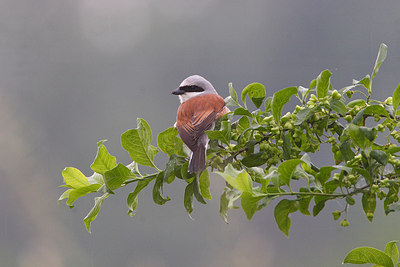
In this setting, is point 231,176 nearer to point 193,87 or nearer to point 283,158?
point 283,158

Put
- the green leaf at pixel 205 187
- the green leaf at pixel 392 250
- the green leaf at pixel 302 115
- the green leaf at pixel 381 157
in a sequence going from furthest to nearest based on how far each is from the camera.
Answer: the green leaf at pixel 205 187
the green leaf at pixel 392 250
the green leaf at pixel 302 115
the green leaf at pixel 381 157

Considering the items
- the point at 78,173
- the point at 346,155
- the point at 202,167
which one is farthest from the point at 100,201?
the point at 346,155

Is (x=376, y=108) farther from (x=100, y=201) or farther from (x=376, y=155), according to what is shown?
(x=100, y=201)

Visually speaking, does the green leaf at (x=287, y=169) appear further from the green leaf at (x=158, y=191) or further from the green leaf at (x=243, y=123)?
the green leaf at (x=158, y=191)

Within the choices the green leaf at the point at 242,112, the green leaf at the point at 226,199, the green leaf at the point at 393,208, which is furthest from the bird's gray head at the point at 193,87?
the green leaf at the point at 393,208

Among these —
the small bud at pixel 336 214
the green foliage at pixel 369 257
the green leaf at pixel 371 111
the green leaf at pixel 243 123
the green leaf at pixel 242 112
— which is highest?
the green leaf at pixel 242 112

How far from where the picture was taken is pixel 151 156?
53.4 inches

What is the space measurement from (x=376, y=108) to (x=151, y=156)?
23.5 inches

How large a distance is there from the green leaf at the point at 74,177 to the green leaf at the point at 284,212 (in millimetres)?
573

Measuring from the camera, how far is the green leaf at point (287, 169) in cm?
109

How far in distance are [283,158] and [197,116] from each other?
0.29m

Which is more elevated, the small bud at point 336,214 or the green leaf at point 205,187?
the green leaf at point 205,187

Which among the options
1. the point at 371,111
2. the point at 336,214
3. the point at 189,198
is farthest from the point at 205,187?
the point at 371,111

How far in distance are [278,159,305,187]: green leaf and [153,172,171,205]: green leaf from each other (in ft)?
1.20
